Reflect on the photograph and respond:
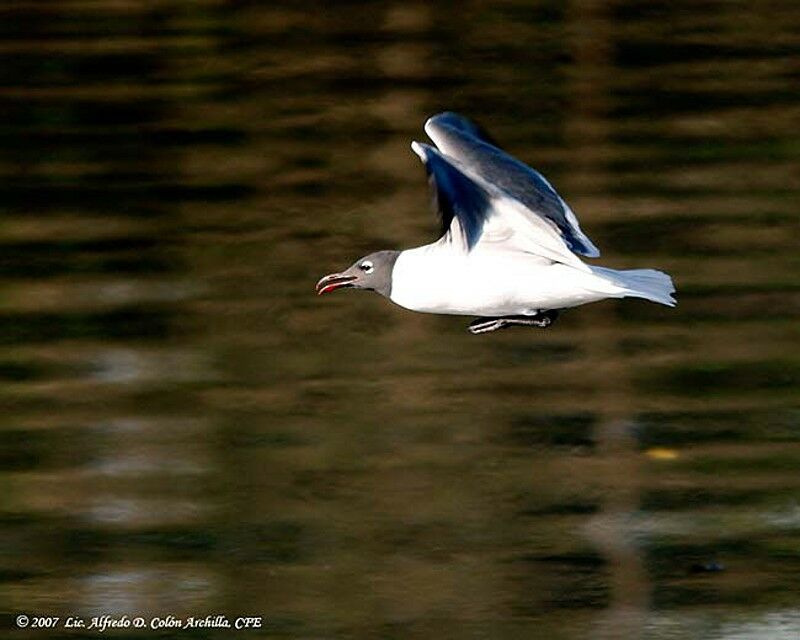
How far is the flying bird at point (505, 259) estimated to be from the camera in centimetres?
725

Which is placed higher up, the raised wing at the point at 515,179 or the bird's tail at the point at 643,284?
the raised wing at the point at 515,179

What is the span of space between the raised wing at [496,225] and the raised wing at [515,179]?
0.05 m

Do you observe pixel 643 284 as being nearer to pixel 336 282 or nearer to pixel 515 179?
pixel 515 179

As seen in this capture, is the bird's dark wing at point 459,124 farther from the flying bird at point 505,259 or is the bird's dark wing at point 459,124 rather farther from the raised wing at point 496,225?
the raised wing at point 496,225

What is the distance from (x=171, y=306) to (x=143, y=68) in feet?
15.8

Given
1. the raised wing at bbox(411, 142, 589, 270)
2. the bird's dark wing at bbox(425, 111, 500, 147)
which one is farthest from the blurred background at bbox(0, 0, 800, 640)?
the bird's dark wing at bbox(425, 111, 500, 147)

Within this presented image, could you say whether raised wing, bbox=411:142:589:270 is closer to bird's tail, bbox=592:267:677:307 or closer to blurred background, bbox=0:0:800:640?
bird's tail, bbox=592:267:677:307

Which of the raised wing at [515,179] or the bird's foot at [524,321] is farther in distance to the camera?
the bird's foot at [524,321]

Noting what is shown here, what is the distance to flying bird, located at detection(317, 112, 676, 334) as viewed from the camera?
23.8 feet

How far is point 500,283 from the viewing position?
729 centimetres

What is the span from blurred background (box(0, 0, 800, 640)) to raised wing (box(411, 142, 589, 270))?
6.00 feet

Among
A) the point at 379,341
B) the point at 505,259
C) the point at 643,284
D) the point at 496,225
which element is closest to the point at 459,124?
the point at 496,225

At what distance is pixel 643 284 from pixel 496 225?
1.85 feet

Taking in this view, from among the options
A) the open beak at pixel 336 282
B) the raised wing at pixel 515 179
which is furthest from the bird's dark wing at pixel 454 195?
the open beak at pixel 336 282
